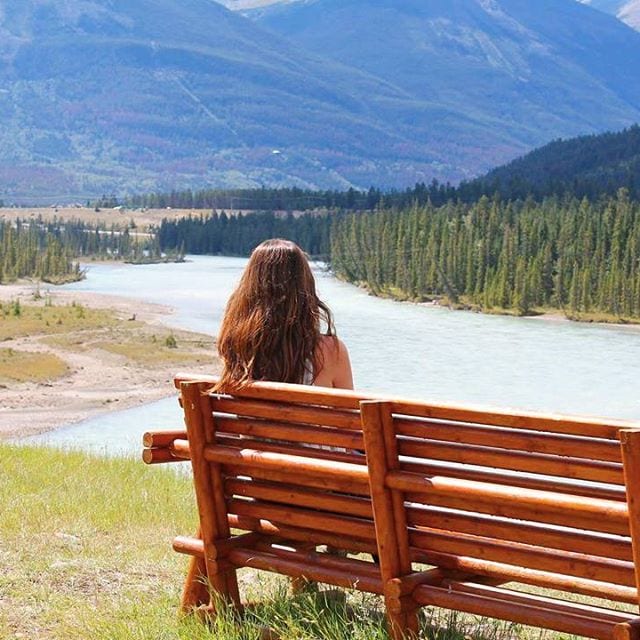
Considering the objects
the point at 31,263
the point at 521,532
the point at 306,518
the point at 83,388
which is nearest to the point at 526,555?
the point at 521,532

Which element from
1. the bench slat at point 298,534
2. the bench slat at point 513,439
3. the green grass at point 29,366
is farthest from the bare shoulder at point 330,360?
the green grass at point 29,366

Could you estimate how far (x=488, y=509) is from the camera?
6480mm

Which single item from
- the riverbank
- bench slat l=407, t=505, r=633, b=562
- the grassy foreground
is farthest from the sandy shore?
bench slat l=407, t=505, r=633, b=562

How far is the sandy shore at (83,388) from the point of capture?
160 ft

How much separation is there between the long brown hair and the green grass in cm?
5137

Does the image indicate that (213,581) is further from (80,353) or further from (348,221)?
(348,221)

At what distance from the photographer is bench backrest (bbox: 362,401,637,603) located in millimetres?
6051

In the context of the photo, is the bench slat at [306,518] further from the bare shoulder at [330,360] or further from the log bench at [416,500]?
the bare shoulder at [330,360]

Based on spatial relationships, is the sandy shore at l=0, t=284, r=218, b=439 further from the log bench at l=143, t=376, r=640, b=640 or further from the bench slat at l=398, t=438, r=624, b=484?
the bench slat at l=398, t=438, r=624, b=484

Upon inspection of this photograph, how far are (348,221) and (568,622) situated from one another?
528 ft

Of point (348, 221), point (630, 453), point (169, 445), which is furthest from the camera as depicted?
point (348, 221)

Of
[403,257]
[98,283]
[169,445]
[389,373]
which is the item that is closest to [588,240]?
[403,257]

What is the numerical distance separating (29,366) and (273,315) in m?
54.6

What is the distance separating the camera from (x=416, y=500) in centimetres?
678
